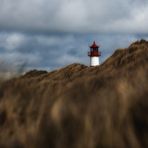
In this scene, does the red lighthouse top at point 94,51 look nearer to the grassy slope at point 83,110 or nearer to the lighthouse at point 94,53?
the lighthouse at point 94,53

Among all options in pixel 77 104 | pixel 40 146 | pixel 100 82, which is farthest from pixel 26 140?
pixel 100 82

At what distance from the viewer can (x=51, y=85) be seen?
6859 mm

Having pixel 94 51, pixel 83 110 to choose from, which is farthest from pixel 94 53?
pixel 83 110

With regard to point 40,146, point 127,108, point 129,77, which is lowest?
point 40,146

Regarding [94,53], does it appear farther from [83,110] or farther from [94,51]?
[83,110]

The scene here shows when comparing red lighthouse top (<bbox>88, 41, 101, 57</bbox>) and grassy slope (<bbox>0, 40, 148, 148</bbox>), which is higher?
red lighthouse top (<bbox>88, 41, 101, 57</bbox>)

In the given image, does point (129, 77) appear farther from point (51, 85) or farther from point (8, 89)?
point (8, 89)

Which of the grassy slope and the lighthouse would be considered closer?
the grassy slope

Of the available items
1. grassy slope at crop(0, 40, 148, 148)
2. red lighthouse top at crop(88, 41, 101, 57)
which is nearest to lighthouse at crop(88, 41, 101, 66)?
red lighthouse top at crop(88, 41, 101, 57)

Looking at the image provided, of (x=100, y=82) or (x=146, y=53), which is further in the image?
(x=146, y=53)

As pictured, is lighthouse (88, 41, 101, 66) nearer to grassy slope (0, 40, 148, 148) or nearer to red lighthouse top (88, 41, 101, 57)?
red lighthouse top (88, 41, 101, 57)

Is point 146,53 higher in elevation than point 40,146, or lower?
higher

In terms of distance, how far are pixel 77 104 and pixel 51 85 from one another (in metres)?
0.72

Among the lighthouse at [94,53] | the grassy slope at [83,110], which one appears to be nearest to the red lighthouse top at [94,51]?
the lighthouse at [94,53]
